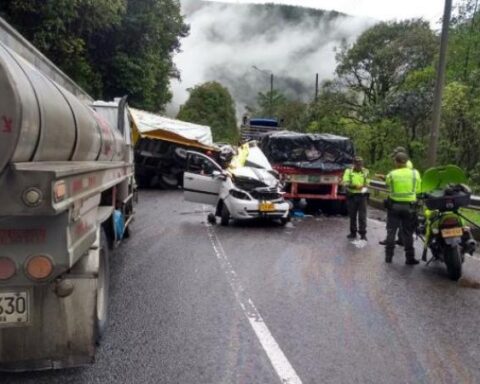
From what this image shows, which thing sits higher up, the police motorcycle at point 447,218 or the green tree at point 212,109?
the green tree at point 212,109

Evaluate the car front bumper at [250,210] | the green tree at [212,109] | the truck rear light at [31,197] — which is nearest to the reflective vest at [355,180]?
the car front bumper at [250,210]

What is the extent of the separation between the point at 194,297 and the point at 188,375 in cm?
209

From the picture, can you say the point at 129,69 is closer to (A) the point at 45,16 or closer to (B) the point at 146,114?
(B) the point at 146,114

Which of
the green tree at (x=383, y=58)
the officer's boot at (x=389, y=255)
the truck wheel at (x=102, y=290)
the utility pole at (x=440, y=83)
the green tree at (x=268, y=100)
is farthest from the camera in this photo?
the green tree at (x=268, y=100)

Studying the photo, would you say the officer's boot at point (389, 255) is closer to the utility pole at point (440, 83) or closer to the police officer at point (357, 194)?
the police officer at point (357, 194)

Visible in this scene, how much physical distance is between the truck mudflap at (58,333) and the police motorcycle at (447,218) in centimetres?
494

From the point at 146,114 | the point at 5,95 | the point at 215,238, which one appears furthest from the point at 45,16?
the point at 5,95

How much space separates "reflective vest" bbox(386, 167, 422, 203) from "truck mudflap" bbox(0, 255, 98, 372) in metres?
5.51

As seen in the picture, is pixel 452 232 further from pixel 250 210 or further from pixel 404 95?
pixel 404 95

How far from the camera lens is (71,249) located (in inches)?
A: 119

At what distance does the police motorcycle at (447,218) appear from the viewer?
691 centimetres

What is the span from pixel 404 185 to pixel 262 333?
159 inches

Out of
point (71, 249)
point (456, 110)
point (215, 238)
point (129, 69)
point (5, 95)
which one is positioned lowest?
point (215, 238)

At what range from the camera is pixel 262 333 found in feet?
15.8
